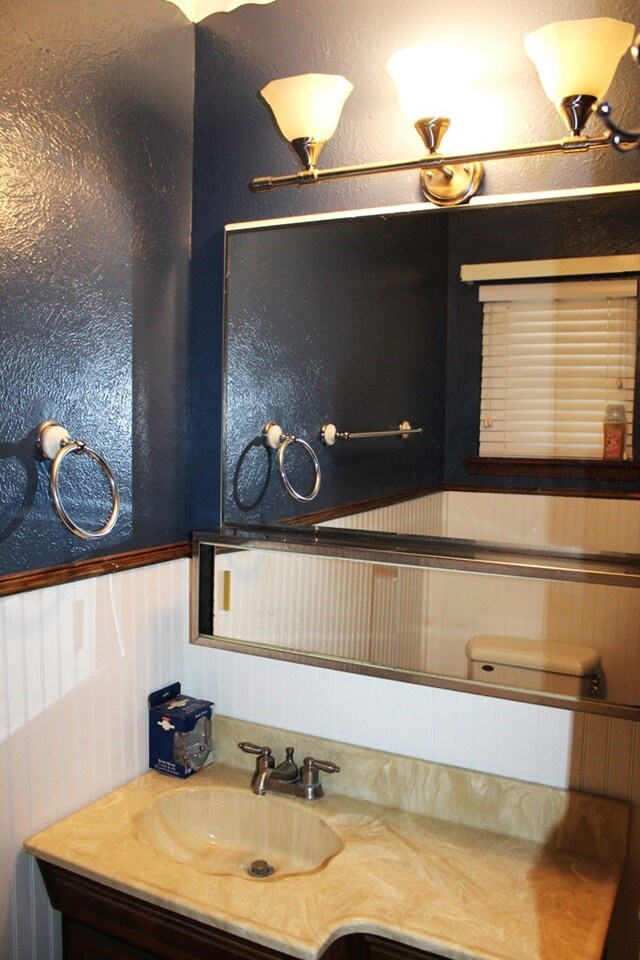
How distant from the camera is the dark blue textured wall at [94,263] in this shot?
1.34 m

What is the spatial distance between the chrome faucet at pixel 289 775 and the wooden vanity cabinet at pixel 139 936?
33cm

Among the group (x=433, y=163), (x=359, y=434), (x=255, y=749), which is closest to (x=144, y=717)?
(x=255, y=749)

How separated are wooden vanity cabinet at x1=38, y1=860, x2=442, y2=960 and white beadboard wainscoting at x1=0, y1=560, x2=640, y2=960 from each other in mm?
54

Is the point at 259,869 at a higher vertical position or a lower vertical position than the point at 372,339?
lower

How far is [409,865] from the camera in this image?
135 centimetres

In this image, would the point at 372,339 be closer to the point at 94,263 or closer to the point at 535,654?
the point at 94,263

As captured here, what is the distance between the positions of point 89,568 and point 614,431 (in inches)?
38.3

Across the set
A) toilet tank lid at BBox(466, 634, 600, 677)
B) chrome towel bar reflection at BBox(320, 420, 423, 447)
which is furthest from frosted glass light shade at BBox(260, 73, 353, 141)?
toilet tank lid at BBox(466, 634, 600, 677)

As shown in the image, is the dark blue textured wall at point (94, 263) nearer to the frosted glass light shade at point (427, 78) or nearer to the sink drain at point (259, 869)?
the frosted glass light shade at point (427, 78)


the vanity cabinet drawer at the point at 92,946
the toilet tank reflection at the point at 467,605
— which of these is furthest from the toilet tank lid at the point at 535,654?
the vanity cabinet drawer at the point at 92,946

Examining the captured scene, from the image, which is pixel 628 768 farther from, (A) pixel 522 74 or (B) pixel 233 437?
(A) pixel 522 74

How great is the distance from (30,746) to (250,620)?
0.49 m

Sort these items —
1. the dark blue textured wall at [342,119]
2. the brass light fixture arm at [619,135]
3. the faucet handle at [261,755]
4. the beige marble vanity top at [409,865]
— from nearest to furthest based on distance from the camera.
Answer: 1. the brass light fixture arm at [619,135]
2. the beige marble vanity top at [409,865]
3. the dark blue textured wall at [342,119]
4. the faucet handle at [261,755]

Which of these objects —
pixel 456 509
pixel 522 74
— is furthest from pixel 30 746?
pixel 522 74
